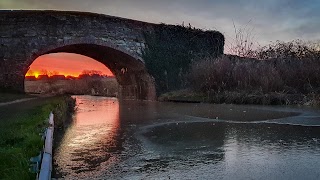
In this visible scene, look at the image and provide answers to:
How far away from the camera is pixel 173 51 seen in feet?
77.7

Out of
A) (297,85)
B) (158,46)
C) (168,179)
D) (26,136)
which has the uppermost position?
(158,46)

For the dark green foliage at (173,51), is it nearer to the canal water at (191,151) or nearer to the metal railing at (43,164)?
the canal water at (191,151)

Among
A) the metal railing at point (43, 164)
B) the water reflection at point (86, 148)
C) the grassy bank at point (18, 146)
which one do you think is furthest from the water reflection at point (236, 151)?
the grassy bank at point (18, 146)

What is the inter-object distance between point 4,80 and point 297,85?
48.1 feet

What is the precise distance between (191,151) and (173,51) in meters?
18.0

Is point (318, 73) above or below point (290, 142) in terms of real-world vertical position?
above

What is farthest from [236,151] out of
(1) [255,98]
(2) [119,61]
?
(2) [119,61]

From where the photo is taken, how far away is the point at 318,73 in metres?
17.4

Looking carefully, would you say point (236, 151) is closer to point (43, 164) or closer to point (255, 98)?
point (43, 164)

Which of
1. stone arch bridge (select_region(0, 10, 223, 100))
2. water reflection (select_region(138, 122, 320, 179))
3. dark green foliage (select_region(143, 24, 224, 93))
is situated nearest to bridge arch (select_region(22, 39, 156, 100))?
stone arch bridge (select_region(0, 10, 223, 100))

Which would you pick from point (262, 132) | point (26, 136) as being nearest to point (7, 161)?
point (26, 136)

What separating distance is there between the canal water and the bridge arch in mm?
11020

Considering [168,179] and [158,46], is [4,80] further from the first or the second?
[168,179]

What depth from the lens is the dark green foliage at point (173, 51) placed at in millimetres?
22656
